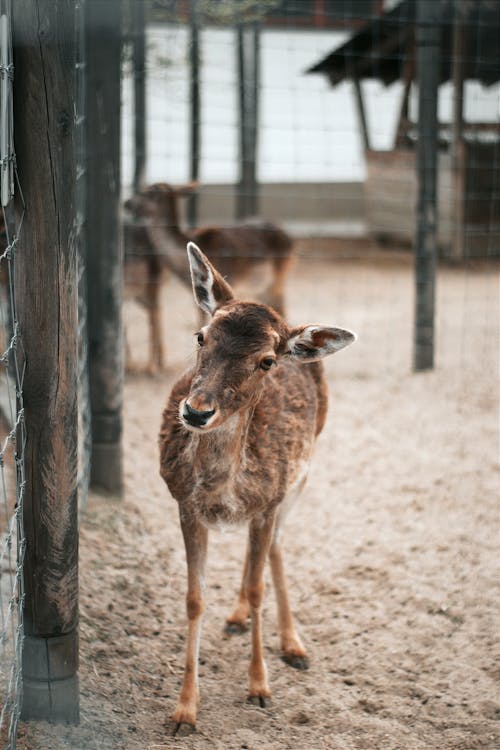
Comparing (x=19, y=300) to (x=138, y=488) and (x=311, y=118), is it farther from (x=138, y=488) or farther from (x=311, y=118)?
(x=311, y=118)

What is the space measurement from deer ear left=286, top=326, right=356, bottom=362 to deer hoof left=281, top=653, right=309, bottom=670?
1.33m

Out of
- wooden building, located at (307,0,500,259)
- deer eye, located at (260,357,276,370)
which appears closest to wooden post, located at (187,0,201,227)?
wooden building, located at (307,0,500,259)

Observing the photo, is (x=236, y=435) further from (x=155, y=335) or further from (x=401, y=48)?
(x=401, y=48)

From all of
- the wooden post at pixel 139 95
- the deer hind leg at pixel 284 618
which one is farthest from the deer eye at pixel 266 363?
the wooden post at pixel 139 95

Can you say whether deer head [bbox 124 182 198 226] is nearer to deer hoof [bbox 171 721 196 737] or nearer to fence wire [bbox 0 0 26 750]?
fence wire [bbox 0 0 26 750]

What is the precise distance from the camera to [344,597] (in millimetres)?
4500

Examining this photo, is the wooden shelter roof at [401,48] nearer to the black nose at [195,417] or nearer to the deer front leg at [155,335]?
the deer front leg at [155,335]

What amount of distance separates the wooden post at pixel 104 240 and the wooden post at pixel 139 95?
16.4 feet

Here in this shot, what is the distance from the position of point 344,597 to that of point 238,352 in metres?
1.75

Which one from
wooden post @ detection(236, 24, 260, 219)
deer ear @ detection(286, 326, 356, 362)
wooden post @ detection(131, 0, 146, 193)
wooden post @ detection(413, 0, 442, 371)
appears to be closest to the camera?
deer ear @ detection(286, 326, 356, 362)

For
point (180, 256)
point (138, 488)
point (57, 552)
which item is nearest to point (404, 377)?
point (180, 256)

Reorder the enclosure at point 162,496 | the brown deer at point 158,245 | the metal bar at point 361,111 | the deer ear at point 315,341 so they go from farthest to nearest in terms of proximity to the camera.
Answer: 1. the metal bar at point 361,111
2. the brown deer at point 158,245
3. the deer ear at point 315,341
4. the enclosure at point 162,496

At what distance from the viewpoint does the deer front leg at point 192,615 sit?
3.52 meters

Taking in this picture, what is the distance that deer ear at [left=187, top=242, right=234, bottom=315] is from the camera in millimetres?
3545
